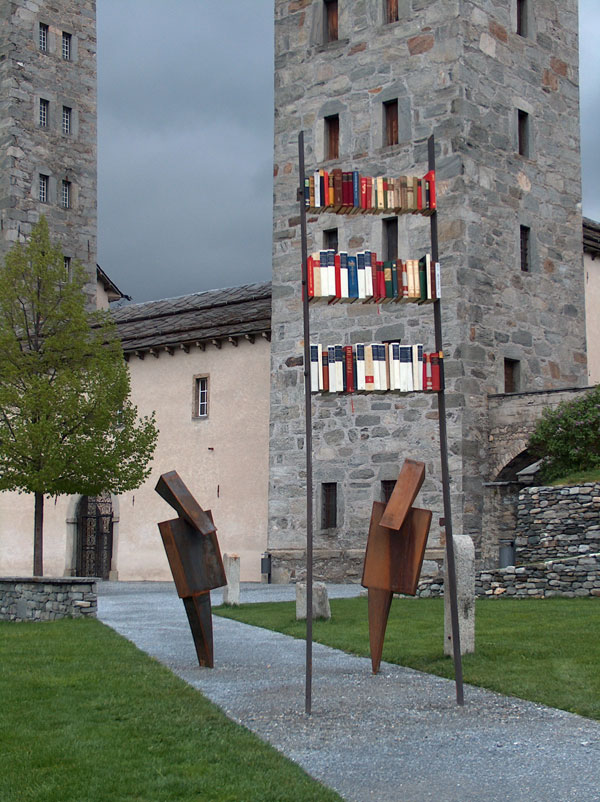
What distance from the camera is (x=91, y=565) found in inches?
1288

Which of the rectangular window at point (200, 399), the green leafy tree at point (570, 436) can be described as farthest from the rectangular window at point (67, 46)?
the green leafy tree at point (570, 436)

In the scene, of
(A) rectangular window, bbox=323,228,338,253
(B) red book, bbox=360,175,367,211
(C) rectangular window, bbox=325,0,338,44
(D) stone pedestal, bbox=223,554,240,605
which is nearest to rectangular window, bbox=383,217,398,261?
(A) rectangular window, bbox=323,228,338,253

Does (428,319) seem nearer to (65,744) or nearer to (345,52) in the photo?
(345,52)

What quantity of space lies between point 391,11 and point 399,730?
20743 millimetres

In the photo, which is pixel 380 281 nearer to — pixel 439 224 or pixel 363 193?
pixel 363 193

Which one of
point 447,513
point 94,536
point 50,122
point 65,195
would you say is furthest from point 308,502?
point 50,122

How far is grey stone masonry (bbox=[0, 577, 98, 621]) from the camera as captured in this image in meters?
16.6

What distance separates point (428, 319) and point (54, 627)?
11.4 metres

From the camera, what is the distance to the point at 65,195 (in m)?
37.1

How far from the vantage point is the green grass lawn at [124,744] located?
594cm

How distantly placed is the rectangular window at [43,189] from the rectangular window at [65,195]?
62 centimetres

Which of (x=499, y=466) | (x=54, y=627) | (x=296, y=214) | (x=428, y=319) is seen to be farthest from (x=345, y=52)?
(x=54, y=627)

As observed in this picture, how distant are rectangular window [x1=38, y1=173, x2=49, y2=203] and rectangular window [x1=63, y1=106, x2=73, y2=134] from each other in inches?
72.3

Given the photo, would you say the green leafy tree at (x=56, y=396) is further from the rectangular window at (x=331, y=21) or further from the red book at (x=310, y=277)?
the red book at (x=310, y=277)
